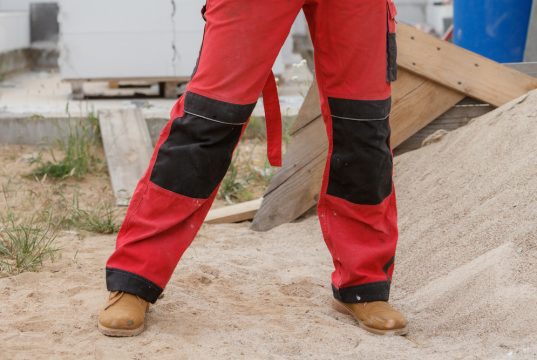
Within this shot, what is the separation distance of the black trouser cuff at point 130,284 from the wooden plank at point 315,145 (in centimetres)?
145

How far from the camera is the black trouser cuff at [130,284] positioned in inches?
98.1

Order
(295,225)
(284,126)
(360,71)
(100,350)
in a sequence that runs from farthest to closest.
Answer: (284,126) → (295,225) → (360,71) → (100,350)

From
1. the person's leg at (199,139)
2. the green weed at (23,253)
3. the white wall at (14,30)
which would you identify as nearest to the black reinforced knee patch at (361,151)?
the person's leg at (199,139)

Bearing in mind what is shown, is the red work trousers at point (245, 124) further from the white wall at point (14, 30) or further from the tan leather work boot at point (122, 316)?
the white wall at point (14, 30)

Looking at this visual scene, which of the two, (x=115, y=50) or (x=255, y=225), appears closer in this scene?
(x=255, y=225)

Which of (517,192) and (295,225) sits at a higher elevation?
(517,192)

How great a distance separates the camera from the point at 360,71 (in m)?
2.57

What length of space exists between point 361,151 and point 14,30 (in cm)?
679

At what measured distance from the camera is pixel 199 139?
2.46 m

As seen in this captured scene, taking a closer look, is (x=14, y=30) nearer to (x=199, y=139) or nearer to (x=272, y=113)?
(x=272, y=113)

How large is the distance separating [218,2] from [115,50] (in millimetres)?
4224

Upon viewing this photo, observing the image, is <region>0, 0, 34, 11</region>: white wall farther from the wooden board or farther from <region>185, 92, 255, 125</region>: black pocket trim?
<region>185, 92, 255, 125</region>: black pocket trim

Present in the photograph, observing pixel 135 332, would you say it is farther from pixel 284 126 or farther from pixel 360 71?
pixel 284 126

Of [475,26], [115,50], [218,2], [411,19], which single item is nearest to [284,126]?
[475,26]
